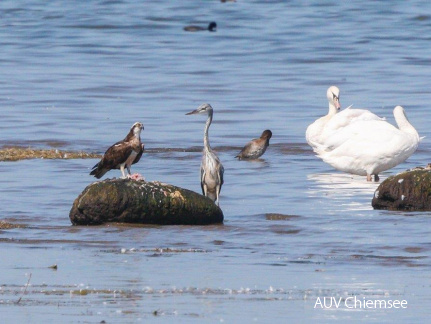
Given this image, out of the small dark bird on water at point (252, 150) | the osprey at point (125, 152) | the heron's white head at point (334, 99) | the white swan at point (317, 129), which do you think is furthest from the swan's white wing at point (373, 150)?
the osprey at point (125, 152)

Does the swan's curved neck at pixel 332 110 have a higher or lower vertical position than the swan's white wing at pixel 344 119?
lower

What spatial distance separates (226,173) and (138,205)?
4.98 metres

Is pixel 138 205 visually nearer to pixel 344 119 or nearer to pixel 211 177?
pixel 211 177

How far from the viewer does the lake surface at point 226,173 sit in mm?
9570

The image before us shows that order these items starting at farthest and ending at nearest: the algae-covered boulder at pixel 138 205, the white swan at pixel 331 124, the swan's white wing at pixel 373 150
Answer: the white swan at pixel 331 124 < the swan's white wing at pixel 373 150 < the algae-covered boulder at pixel 138 205

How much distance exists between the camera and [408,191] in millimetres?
14195

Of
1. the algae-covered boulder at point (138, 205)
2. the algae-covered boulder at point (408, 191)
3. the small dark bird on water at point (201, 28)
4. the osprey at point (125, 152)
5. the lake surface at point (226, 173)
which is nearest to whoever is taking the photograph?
the lake surface at point (226, 173)

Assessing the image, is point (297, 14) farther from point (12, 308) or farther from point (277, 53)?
point (12, 308)

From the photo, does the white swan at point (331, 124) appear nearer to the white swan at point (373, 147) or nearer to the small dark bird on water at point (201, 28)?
the white swan at point (373, 147)

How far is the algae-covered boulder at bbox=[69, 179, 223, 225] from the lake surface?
16 centimetres

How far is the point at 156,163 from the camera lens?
62.6ft

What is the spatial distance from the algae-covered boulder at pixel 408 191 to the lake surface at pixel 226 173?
14.3 inches

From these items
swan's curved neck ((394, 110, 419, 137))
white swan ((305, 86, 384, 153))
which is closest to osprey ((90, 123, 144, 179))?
swan's curved neck ((394, 110, 419, 137))

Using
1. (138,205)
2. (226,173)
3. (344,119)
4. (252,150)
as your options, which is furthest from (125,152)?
(344,119)
